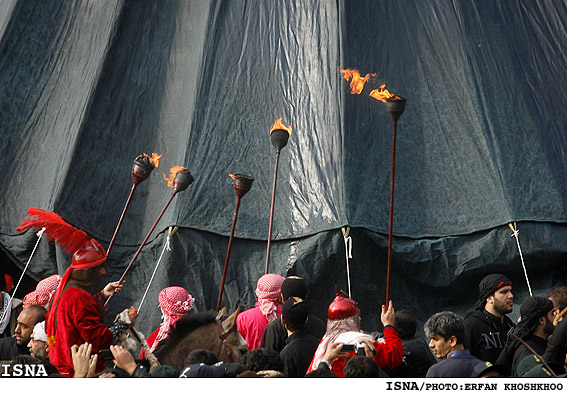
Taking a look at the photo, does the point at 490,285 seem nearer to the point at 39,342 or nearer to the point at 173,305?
the point at 173,305

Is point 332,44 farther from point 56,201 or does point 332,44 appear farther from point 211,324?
point 211,324

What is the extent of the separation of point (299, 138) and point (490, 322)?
3.02 m

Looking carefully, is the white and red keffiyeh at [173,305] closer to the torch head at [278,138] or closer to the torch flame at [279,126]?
the torch head at [278,138]

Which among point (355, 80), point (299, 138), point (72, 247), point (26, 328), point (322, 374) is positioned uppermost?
point (355, 80)

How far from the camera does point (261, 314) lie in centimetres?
526

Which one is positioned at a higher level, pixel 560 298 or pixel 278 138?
pixel 278 138

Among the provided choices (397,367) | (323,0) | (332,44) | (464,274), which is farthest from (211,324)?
(323,0)

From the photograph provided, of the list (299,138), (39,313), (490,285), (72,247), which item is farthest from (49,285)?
(490,285)

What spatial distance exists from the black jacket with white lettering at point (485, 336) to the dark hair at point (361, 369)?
1.42m

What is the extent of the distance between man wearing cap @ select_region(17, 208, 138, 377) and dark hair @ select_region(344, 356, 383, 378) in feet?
4.61

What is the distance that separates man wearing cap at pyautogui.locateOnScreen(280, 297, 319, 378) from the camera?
3938mm

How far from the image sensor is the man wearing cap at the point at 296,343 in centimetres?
394

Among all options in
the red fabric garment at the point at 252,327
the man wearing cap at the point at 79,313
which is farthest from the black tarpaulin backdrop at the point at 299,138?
the man wearing cap at the point at 79,313

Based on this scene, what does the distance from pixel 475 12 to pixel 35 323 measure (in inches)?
195
